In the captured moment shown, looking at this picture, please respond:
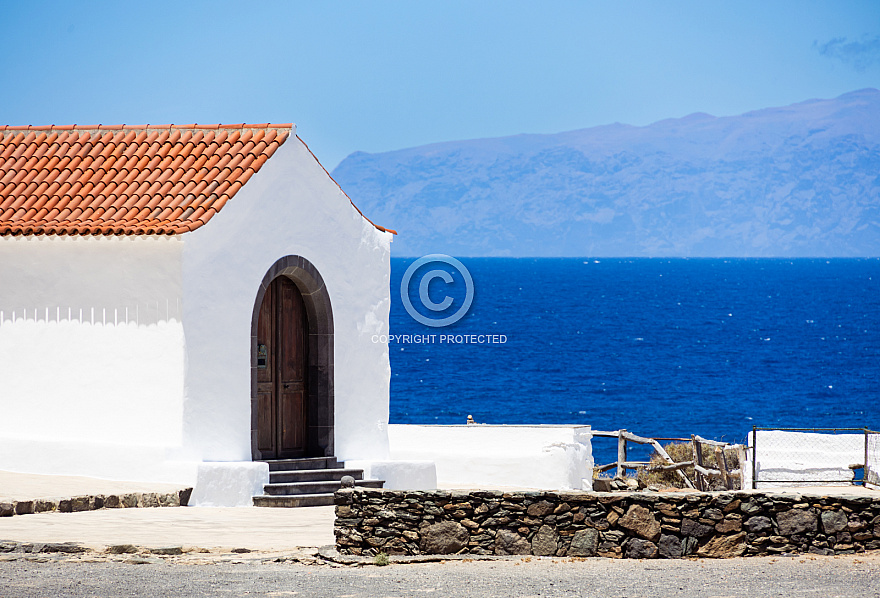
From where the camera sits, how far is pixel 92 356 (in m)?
14.2

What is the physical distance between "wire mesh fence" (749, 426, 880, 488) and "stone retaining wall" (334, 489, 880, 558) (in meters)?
9.52

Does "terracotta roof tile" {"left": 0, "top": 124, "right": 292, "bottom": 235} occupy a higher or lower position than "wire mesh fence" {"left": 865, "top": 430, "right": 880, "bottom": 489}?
higher

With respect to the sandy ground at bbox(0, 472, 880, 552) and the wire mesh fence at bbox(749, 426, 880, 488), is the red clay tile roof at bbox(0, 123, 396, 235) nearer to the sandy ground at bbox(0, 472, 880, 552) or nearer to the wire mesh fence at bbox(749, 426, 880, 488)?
the sandy ground at bbox(0, 472, 880, 552)

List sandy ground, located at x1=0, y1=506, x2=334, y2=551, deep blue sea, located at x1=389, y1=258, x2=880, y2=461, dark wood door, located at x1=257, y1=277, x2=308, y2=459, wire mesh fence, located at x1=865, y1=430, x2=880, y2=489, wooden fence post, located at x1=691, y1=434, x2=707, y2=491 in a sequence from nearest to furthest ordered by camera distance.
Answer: sandy ground, located at x1=0, y1=506, x2=334, y2=551 < dark wood door, located at x1=257, y1=277, x2=308, y2=459 < wire mesh fence, located at x1=865, y1=430, x2=880, y2=489 < wooden fence post, located at x1=691, y1=434, x2=707, y2=491 < deep blue sea, located at x1=389, y1=258, x2=880, y2=461

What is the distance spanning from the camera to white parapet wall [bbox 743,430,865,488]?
21.3 m

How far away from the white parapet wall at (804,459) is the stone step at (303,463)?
335 inches

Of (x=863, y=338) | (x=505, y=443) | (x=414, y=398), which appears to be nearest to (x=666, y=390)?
(x=414, y=398)

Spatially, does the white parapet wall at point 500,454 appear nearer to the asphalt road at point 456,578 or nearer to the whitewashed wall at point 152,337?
the whitewashed wall at point 152,337

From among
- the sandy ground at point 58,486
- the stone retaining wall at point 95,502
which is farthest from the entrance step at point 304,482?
the sandy ground at point 58,486

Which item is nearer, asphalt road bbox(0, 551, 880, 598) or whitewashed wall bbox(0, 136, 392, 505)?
asphalt road bbox(0, 551, 880, 598)

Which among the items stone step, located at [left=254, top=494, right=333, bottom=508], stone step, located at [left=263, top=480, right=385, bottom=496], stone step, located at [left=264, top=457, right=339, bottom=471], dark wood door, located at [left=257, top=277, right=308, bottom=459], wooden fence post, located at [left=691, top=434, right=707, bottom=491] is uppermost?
dark wood door, located at [left=257, top=277, right=308, bottom=459]

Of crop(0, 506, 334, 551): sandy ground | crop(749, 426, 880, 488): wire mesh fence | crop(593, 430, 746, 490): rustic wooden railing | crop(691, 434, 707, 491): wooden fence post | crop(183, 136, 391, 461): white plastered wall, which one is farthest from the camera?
crop(691, 434, 707, 491): wooden fence post

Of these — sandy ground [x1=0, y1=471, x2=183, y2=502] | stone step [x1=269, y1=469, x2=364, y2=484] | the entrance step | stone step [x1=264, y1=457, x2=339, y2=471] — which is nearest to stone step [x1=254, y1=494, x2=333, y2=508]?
the entrance step

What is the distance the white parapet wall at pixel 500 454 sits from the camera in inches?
712
